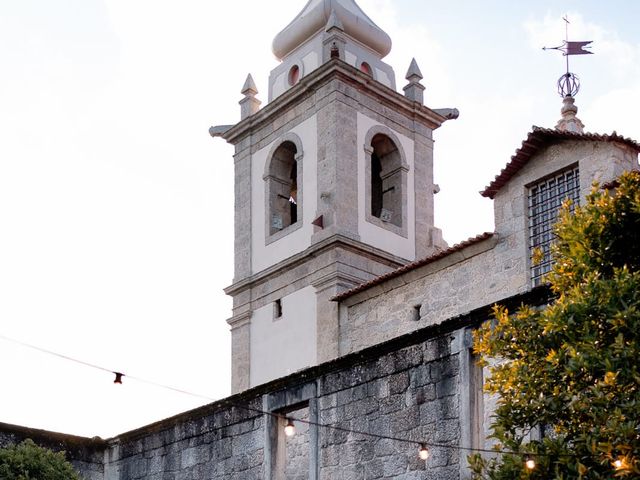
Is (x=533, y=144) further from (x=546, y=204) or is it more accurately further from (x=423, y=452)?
(x=423, y=452)

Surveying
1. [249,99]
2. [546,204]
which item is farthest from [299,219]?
[546,204]

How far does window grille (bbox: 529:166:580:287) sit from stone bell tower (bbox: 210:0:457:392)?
635 cm

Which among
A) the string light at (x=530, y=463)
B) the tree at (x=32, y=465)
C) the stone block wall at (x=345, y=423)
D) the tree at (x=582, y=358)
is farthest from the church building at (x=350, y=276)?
the string light at (x=530, y=463)

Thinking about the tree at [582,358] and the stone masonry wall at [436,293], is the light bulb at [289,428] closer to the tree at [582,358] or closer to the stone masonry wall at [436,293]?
the tree at [582,358]

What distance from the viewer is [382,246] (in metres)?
32.3

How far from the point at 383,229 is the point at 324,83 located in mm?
3826

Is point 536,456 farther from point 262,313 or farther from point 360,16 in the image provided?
point 360,16

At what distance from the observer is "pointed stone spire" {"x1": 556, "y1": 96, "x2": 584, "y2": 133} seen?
31.3m

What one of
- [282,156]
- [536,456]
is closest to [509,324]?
[536,456]

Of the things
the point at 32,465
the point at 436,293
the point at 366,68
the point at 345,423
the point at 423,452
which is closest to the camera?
the point at 423,452

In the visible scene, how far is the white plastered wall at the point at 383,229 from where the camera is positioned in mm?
32125

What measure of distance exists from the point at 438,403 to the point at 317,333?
15591 mm

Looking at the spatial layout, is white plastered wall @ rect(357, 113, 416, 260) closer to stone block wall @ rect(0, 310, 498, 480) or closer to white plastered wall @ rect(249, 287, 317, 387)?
white plastered wall @ rect(249, 287, 317, 387)

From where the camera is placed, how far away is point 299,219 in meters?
32.4
